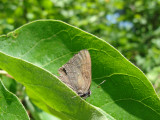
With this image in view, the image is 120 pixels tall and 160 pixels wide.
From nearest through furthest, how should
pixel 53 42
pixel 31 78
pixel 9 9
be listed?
pixel 31 78, pixel 53 42, pixel 9 9

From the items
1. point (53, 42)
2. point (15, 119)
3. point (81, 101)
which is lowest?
point (15, 119)

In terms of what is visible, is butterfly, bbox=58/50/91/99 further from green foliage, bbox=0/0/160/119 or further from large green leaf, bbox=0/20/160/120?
green foliage, bbox=0/0/160/119

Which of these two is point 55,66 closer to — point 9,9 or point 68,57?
point 68,57

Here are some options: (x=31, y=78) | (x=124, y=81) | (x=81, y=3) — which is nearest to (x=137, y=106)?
(x=124, y=81)

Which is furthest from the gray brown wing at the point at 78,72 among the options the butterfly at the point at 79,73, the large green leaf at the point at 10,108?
the large green leaf at the point at 10,108

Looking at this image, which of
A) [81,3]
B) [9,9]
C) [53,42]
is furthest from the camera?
[81,3]

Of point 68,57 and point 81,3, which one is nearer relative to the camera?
point 68,57

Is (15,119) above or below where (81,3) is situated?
below
